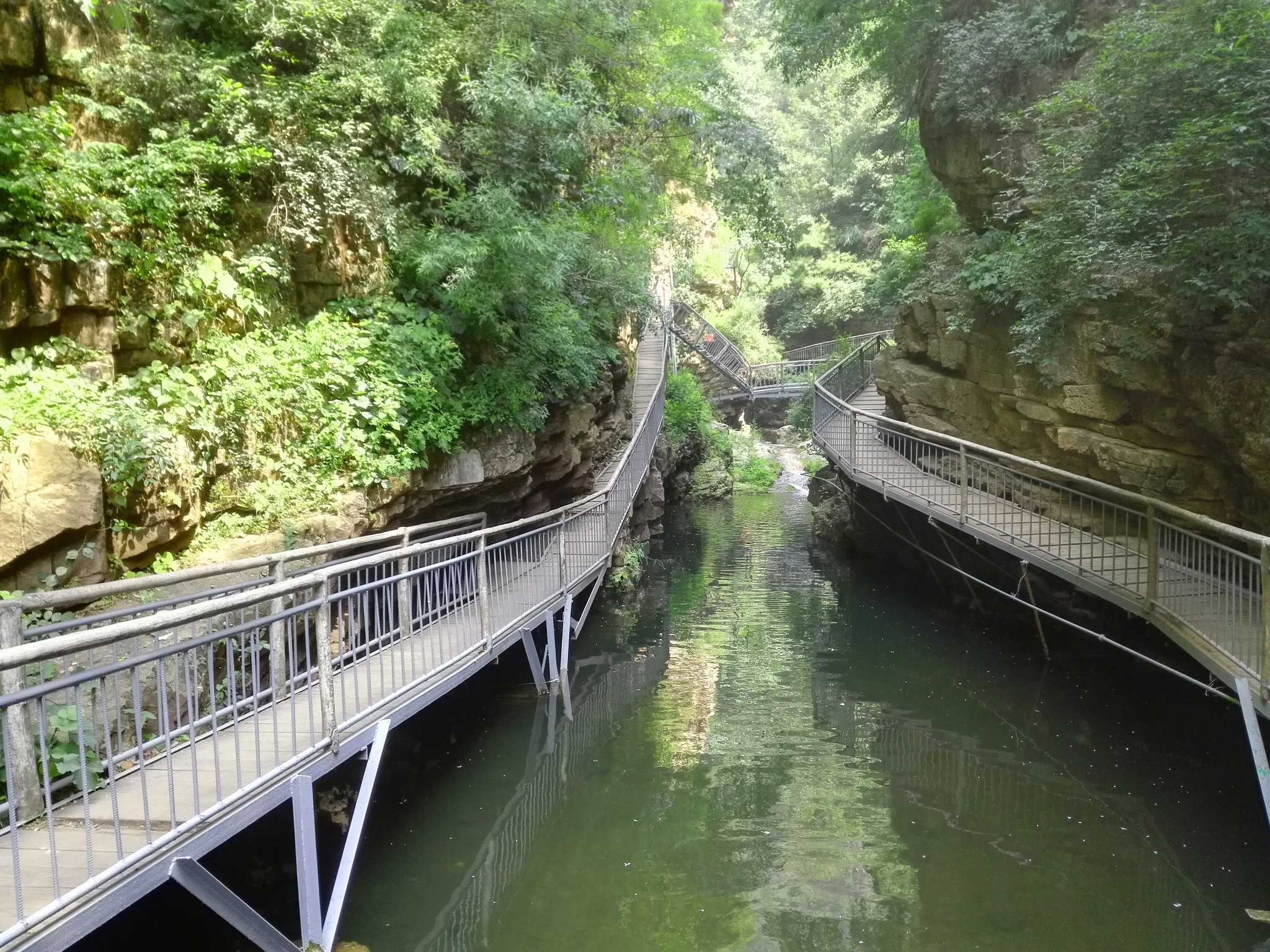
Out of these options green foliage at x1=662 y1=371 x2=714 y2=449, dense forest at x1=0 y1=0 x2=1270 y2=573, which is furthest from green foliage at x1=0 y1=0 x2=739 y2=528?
green foliage at x1=662 y1=371 x2=714 y2=449

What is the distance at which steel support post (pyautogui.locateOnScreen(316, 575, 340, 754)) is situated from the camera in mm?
5121

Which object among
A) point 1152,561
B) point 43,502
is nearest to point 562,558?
point 43,502

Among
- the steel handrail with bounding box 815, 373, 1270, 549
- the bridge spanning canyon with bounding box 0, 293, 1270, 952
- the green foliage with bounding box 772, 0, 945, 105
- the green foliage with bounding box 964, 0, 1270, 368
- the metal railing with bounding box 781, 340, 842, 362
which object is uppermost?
the green foliage with bounding box 772, 0, 945, 105

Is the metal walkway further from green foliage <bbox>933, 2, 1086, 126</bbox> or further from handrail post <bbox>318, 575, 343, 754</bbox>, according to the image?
handrail post <bbox>318, 575, 343, 754</bbox>

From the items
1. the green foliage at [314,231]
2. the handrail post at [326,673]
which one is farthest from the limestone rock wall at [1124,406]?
the handrail post at [326,673]

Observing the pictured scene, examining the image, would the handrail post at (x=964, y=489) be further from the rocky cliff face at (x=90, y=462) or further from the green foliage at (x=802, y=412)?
the green foliage at (x=802, y=412)

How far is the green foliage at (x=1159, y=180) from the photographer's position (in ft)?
23.3

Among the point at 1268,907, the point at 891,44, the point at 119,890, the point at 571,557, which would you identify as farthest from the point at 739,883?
the point at 891,44

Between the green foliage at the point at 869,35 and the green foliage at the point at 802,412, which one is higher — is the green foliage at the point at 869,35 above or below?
above

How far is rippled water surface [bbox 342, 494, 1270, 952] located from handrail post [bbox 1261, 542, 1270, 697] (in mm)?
1480

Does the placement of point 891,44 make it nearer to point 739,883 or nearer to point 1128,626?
point 1128,626

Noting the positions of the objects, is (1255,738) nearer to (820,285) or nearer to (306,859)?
(306,859)

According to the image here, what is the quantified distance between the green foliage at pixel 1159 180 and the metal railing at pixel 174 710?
6.79m

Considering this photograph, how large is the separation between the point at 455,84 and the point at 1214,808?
11.5 meters
